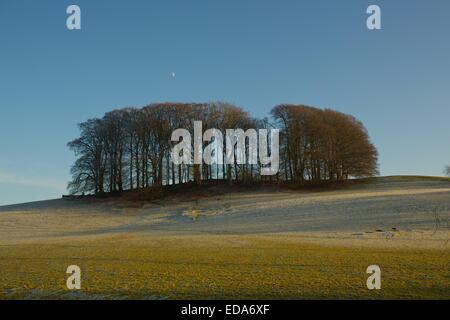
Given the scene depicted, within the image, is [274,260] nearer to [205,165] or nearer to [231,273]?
[231,273]

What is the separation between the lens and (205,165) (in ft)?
227

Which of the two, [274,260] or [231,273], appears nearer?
[231,273]

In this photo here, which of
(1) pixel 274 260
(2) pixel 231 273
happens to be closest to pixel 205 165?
(1) pixel 274 260

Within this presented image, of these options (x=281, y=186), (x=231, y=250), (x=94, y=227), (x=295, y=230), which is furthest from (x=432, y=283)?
(x=281, y=186)

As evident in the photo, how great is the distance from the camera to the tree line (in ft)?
216

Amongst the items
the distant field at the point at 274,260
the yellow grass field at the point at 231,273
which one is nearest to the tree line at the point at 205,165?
the distant field at the point at 274,260

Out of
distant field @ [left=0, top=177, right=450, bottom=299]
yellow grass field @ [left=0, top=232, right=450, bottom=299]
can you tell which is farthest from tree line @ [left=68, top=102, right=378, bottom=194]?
yellow grass field @ [left=0, top=232, right=450, bottom=299]

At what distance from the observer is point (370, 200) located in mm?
41531

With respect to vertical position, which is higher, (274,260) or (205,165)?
(205,165)

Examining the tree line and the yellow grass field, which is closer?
the yellow grass field

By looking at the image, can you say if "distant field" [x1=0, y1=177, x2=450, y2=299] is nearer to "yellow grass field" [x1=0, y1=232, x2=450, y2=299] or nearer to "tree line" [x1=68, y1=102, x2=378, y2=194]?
"yellow grass field" [x1=0, y1=232, x2=450, y2=299]

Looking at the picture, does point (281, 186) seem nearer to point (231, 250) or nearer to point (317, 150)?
point (317, 150)

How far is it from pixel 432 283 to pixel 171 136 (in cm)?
5768

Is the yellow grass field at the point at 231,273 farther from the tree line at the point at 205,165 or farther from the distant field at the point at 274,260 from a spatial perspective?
the tree line at the point at 205,165
